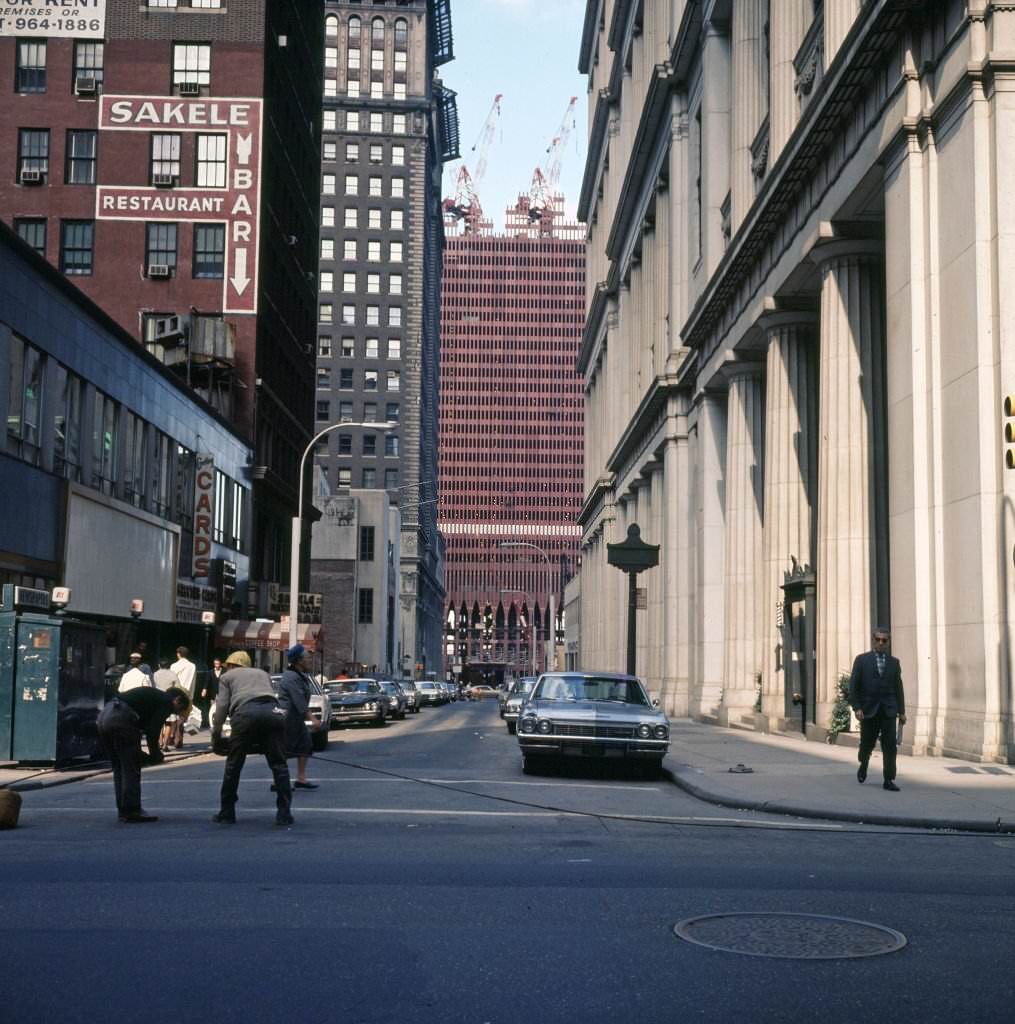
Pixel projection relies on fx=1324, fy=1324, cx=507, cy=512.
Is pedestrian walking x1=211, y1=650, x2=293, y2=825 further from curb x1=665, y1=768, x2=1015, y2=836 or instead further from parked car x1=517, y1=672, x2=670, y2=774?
parked car x1=517, y1=672, x2=670, y2=774

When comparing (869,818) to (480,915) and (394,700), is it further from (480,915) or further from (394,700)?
(394,700)

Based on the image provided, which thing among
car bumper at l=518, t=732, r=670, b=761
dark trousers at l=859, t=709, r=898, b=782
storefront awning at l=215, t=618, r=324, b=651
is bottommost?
car bumper at l=518, t=732, r=670, b=761

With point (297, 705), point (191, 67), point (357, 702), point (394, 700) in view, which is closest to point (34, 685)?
point (297, 705)

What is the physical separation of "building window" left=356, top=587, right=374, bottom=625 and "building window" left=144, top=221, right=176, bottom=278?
48.6 meters

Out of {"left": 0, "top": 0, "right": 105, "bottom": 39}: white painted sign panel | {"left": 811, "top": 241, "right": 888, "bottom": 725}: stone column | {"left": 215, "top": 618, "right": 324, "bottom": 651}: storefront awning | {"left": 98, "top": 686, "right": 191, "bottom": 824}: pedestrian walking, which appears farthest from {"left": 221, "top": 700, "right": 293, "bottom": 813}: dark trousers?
{"left": 0, "top": 0, "right": 105, "bottom": 39}: white painted sign panel

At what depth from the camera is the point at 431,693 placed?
75.4 metres

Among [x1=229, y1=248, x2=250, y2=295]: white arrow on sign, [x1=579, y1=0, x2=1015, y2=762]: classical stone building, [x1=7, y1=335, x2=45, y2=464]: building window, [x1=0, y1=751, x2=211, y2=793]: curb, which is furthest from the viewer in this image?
[x1=229, y1=248, x2=250, y2=295]: white arrow on sign

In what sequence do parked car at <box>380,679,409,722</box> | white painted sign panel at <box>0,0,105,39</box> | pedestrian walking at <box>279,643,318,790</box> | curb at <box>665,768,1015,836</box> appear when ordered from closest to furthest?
curb at <box>665,768,1015,836</box> → pedestrian walking at <box>279,643,318,790</box> → parked car at <box>380,679,409,722</box> → white painted sign panel at <box>0,0,105,39</box>

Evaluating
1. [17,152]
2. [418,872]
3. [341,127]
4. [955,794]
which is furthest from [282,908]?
[341,127]

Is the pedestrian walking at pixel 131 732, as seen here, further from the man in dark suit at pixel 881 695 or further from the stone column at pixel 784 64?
the stone column at pixel 784 64

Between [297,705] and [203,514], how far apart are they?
27975 millimetres

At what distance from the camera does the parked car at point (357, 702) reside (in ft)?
119

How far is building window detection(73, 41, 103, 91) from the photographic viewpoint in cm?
5050

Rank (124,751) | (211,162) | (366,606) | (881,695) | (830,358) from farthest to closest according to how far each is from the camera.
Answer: (366,606), (211,162), (830,358), (881,695), (124,751)
